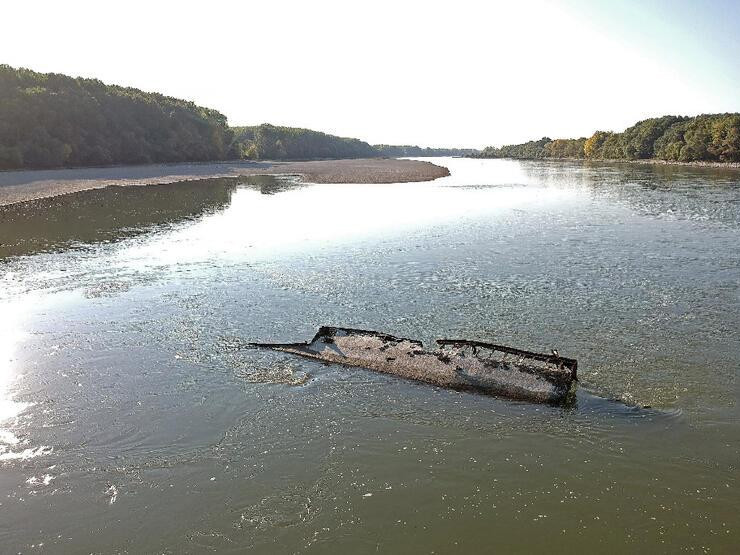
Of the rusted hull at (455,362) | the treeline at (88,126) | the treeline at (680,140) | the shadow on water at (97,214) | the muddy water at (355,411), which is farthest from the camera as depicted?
the treeline at (680,140)

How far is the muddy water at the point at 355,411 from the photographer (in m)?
8.85

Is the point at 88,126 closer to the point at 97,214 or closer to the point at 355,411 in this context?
the point at 97,214

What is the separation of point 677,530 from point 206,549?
7.79 m

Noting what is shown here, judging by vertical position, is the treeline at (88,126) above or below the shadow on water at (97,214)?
above

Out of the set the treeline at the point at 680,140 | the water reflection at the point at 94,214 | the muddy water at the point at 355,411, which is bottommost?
the muddy water at the point at 355,411

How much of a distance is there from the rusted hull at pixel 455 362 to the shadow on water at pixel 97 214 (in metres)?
22.9

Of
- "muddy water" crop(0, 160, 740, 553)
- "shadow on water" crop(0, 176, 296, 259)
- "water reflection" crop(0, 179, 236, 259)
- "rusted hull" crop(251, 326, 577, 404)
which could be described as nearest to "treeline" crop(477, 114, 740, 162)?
"shadow on water" crop(0, 176, 296, 259)

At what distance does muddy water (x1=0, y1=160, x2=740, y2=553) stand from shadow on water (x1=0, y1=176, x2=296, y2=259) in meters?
5.55

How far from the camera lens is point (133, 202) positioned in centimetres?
5188

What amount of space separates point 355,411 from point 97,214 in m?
39.4

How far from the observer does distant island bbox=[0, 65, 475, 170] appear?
7912cm

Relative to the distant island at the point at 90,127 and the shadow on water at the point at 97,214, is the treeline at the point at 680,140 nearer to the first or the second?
the shadow on water at the point at 97,214

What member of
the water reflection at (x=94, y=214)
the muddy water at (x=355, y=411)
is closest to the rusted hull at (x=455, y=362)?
the muddy water at (x=355, y=411)

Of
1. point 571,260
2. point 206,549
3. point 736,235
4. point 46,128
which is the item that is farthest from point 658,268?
point 46,128
